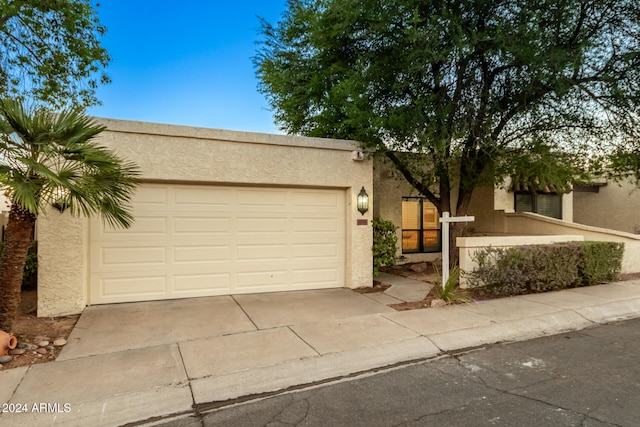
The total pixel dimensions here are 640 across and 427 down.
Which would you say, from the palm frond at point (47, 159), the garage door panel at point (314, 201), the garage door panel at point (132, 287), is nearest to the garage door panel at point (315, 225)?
the garage door panel at point (314, 201)

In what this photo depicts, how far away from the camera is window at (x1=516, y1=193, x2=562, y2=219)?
13.1m

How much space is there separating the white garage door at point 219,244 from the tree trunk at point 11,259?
1978 millimetres

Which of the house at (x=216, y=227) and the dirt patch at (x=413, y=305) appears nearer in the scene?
the house at (x=216, y=227)

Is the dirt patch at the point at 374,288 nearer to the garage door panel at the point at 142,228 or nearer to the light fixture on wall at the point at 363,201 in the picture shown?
the light fixture on wall at the point at 363,201

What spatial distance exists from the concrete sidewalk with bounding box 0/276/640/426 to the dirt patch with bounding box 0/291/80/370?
17 centimetres

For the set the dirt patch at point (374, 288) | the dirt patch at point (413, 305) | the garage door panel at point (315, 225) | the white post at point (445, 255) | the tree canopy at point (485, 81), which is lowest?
the dirt patch at point (374, 288)

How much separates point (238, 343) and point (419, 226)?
28.5 feet

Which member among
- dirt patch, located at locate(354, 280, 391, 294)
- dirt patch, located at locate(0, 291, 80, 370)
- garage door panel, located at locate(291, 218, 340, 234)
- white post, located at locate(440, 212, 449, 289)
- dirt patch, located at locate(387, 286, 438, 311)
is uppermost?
garage door panel, located at locate(291, 218, 340, 234)

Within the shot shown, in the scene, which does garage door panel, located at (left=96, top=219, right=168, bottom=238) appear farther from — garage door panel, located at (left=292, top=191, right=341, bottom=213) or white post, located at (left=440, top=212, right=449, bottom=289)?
white post, located at (left=440, top=212, right=449, bottom=289)

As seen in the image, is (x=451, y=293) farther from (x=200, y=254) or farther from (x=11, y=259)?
(x=11, y=259)

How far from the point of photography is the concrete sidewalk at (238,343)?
11.3 ft

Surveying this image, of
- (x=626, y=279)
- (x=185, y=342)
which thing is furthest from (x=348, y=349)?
(x=626, y=279)

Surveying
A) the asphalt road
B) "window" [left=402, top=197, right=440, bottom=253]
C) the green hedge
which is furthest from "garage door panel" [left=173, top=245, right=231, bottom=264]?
"window" [left=402, top=197, right=440, bottom=253]

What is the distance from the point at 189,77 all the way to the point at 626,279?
13.8 meters
